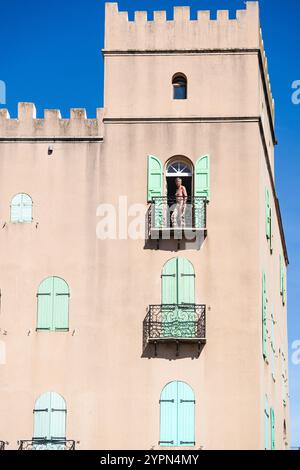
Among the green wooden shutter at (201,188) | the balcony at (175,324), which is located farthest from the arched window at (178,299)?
the green wooden shutter at (201,188)

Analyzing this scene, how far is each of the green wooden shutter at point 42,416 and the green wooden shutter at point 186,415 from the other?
4.12 meters

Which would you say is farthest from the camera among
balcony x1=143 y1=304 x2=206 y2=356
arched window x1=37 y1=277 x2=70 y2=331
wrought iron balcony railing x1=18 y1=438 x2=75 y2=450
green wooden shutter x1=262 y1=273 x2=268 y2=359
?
green wooden shutter x1=262 y1=273 x2=268 y2=359

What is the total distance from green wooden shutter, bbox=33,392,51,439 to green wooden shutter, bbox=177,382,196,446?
4121 mm

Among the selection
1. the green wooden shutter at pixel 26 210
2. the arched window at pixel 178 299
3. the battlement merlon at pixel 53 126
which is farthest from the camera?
the battlement merlon at pixel 53 126

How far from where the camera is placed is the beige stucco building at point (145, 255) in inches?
1567

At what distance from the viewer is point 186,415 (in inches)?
1556

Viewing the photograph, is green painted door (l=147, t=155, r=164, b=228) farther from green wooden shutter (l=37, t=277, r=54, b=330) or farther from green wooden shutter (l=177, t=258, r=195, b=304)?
green wooden shutter (l=37, t=277, r=54, b=330)

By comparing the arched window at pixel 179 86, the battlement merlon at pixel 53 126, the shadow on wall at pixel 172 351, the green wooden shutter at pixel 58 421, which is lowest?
the green wooden shutter at pixel 58 421

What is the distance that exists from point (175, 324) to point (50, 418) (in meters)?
4.91

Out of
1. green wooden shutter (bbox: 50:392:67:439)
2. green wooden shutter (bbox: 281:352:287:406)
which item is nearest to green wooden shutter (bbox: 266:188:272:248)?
green wooden shutter (bbox: 281:352:287:406)

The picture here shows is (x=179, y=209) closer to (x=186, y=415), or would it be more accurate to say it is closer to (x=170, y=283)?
(x=170, y=283)

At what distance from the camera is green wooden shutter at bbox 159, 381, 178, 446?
129 feet

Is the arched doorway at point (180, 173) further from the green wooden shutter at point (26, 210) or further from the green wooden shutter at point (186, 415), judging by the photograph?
the green wooden shutter at point (186, 415)

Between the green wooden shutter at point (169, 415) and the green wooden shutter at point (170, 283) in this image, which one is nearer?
the green wooden shutter at point (169, 415)
